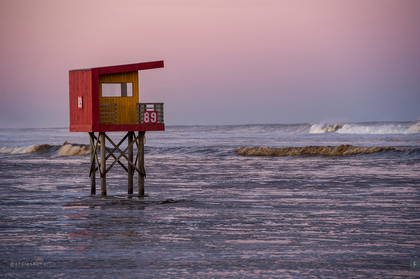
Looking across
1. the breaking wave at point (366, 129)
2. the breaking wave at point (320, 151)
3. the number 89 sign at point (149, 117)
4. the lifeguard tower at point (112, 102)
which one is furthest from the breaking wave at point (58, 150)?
the breaking wave at point (366, 129)

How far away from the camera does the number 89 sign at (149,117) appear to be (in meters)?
20.8

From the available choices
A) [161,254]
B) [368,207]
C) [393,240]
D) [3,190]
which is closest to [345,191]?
[368,207]

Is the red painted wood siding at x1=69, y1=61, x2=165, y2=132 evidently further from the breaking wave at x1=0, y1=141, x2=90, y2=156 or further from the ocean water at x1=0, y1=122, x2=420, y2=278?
the breaking wave at x1=0, y1=141, x2=90, y2=156

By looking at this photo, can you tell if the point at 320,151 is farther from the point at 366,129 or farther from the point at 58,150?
the point at 366,129

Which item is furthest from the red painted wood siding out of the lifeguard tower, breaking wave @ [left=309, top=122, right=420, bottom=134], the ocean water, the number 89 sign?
breaking wave @ [left=309, top=122, right=420, bottom=134]

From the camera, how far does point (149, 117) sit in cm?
2080

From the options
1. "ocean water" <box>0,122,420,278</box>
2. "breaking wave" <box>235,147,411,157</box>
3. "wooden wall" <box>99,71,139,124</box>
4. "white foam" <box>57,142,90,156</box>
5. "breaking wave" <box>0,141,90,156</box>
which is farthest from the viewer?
"breaking wave" <box>0,141,90,156</box>

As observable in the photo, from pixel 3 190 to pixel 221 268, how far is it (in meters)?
17.1

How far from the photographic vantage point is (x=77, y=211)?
1750cm

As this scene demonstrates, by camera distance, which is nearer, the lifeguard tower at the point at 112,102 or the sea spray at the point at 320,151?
the lifeguard tower at the point at 112,102

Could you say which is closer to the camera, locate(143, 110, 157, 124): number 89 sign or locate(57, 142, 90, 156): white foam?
locate(143, 110, 157, 124): number 89 sign

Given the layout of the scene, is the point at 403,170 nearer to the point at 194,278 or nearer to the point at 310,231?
the point at 310,231

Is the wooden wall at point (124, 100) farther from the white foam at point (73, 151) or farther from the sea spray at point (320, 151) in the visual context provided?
the white foam at point (73, 151)

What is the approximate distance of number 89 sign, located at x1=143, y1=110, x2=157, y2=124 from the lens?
20750 millimetres
